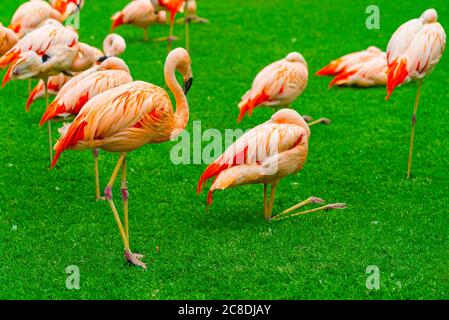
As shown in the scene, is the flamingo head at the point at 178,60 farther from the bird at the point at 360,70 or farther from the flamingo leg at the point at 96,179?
the bird at the point at 360,70

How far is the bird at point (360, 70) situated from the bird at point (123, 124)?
3812mm

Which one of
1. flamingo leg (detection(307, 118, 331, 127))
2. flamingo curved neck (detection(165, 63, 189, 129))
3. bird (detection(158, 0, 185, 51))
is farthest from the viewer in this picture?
bird (detection(158, 0, 185, 51))

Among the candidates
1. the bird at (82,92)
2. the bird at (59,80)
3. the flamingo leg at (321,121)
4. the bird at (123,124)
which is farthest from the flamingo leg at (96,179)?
the flamingo leg at (321,121)

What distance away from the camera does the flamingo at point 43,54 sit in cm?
635

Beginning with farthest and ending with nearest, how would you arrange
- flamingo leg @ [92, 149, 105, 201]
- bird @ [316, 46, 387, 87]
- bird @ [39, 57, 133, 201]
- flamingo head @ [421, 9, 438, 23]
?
bird @ [316, 46, 387, 87]
flamingo head @ [421, 9, 438, 23]
flamingo leg @ [92, 149, 105, 201]
bird @ [39, 57, 133, 201]

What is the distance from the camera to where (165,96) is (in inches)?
200

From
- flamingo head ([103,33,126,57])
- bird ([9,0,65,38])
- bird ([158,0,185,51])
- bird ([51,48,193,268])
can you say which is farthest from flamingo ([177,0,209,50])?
bird ([51,48,193,268])

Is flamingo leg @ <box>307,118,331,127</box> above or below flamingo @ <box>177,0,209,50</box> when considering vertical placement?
below

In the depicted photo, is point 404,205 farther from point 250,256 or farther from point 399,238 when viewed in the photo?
point 250,256

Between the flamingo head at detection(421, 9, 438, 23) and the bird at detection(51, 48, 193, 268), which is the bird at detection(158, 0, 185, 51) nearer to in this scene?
the flamingo head at detection(421, 9, 438, 23)

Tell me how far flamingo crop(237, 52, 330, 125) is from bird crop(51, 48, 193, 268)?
81.1 inches

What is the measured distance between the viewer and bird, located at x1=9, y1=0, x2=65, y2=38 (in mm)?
8688
